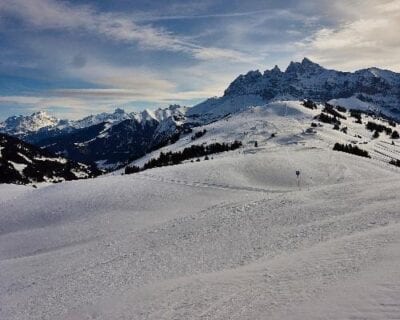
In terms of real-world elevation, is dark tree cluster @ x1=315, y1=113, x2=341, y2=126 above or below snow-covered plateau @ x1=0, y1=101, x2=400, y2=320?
above

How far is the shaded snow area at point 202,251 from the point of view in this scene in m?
17.6

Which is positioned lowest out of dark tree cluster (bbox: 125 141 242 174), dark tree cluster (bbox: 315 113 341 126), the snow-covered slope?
dark tree cluster (bbox: 125 141 242 174)

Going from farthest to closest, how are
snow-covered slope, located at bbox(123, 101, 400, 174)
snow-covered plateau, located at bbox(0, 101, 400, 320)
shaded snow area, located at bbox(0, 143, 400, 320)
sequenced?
snow-covered slope, located at bbox(123, 101, 400, 174), snow-covered plateau, located at bbox(0, 101, 400, 320), shaded snow area, located at bbox(0, 143, 400, 320)

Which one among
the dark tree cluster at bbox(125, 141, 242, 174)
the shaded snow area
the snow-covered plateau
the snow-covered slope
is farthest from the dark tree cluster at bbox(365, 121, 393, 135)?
the shaded snow area

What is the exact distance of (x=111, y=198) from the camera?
4400 cm

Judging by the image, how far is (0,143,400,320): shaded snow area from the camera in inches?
692

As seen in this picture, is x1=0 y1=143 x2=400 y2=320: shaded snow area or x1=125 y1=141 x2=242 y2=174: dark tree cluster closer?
x1=0 y1=143 x2=400 y2=320: shaded snow area

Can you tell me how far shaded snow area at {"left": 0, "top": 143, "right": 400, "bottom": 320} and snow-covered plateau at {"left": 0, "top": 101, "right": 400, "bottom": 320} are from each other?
0.08 m

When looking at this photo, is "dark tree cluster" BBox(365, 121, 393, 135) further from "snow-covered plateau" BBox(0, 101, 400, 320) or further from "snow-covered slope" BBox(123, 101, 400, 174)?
"snow-covered plateau" BBox(0, 101, 400, 320)

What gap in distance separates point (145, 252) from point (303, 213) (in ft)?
36.1

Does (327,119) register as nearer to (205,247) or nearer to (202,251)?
(205,247)

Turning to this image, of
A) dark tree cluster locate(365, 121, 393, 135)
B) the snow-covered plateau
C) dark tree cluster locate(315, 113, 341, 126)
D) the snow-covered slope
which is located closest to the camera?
the snow-covered plateau

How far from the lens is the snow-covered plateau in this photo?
698 inches

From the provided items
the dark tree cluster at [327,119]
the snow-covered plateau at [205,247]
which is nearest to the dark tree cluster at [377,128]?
the dark tree cluster at [327,119]
